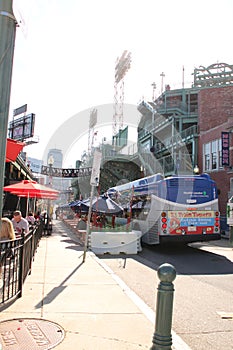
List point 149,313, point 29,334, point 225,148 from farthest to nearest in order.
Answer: point 225,148
point 149,313
point 29,334

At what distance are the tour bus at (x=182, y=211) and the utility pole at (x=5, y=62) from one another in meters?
10.1

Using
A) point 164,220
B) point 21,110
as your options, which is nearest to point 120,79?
point 21,110

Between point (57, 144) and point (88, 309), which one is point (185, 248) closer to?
point (88, 309)

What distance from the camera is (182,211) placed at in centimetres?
1295

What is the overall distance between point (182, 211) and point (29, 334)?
31.6 ft

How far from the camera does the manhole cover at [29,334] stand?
12.4ft

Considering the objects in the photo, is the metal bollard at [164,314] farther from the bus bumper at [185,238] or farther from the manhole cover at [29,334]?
the bus bumper at [185,238]

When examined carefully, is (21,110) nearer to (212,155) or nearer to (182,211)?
(212,155)

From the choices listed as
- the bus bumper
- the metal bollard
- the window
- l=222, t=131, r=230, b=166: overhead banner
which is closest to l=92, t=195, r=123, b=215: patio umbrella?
the bus bumper

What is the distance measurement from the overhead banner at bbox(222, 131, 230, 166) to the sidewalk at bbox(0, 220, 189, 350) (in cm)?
1885

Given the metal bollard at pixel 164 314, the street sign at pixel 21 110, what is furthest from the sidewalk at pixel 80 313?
the street sign at pixel 21 110

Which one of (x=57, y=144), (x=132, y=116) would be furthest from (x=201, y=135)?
(x=132, y=116)

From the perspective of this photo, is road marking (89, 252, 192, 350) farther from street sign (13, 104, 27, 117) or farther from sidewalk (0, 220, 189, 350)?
street sign (13, 104, 27, 117)

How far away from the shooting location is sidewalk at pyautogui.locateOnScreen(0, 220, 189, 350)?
3998mm
